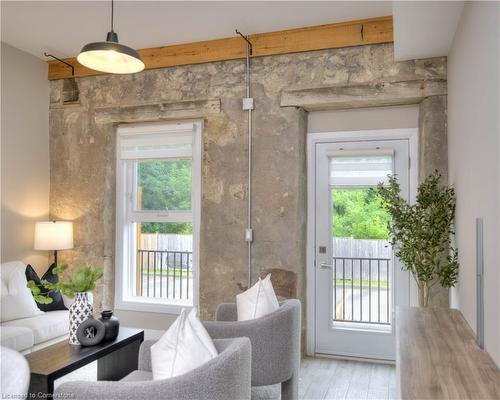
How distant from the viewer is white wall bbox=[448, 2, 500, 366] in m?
1.80

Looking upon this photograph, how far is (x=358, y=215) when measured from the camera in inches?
162

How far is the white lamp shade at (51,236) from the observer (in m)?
4.59

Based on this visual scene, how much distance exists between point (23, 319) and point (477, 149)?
12.1 feet

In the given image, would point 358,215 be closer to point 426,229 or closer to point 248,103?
point 426,229

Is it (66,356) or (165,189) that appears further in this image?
(165,189)

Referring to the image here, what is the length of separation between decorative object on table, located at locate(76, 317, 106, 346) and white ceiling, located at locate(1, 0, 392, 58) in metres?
2.54

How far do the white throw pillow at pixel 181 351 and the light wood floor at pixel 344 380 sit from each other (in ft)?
5.40

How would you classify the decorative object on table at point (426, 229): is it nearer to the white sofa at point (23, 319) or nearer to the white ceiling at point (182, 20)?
the white ceiling at point (182, 20)

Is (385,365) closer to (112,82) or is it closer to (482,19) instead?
(482,19)

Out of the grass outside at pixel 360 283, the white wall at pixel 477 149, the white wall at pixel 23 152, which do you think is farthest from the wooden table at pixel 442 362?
the white wall at pixel 23 152

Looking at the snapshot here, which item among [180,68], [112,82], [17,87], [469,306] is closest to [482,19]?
[469,306]

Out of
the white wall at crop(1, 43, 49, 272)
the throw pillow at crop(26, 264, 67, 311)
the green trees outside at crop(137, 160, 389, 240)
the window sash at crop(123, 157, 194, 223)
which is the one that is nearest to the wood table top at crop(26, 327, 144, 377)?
the throw pillow at crop(26, 264, 67, 311)

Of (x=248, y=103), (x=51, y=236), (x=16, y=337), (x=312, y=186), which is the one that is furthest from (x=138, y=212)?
(x=312, y=186)

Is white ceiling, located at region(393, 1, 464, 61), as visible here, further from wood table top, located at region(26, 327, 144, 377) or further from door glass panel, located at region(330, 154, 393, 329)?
wood table top, located at region(26, 327, 144, 377)
